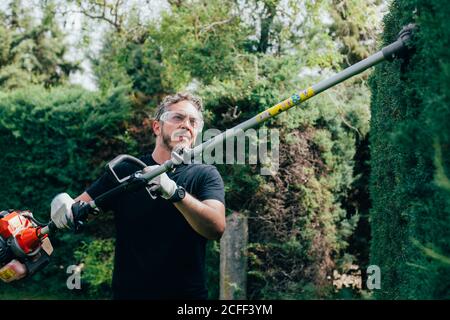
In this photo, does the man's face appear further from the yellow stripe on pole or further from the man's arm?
the yellow stripe on pole

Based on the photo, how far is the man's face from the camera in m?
3.00

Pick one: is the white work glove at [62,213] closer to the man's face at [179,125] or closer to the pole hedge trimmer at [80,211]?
Result: the pole hedge trimmer at [80,211]

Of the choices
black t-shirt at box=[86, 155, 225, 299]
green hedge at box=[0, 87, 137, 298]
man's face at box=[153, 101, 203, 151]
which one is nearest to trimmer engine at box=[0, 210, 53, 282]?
black t-shirt at box=[86, 155, 225, 299]

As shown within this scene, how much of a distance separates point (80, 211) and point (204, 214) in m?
0.73

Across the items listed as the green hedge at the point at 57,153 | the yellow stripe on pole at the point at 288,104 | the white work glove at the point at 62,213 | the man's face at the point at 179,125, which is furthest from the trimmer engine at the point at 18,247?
the green hedge at the point at 57,153

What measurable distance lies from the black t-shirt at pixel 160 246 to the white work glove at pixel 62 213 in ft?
0.76

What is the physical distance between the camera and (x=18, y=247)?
297cm

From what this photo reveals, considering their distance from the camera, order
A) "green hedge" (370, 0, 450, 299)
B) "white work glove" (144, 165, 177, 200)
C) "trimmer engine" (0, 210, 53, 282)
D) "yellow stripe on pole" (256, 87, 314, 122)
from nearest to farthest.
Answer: "green hedge" (370, 0, 450, 299)
"white work glove" (144, 165, 177, 200)
"yellow stripe on pole" (256, 87, 314, 122)
"trimmer engine" (0, 210, 53, 282)

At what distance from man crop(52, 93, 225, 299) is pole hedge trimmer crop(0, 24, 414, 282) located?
77 mm

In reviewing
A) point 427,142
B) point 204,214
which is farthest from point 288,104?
point 427,142
